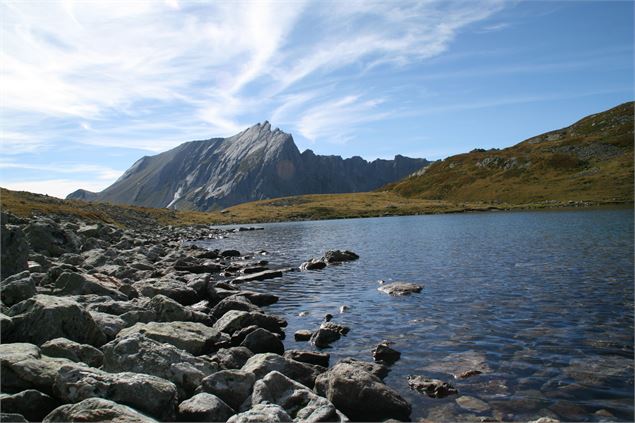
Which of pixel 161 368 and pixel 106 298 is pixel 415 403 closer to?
pixel 161 368

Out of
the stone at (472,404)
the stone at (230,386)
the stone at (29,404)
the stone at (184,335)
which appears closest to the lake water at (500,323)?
the stone at (472,404)

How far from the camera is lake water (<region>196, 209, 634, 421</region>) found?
520 inches

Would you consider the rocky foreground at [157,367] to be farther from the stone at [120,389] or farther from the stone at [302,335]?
the stone at [302,335]

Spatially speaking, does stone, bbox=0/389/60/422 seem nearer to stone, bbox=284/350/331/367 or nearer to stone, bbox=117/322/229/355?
stone, bbox=117/322/229/355

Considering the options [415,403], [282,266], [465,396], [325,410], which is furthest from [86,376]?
[282,266]

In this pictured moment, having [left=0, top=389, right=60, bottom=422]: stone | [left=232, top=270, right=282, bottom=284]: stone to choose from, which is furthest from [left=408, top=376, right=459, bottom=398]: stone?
[left=232, top=270, right=282, bottom=284]: stone

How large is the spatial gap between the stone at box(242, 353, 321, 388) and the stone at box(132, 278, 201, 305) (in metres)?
13.1

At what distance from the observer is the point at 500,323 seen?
20.7 m

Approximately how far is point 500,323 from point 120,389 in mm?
17130

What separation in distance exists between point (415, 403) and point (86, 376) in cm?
937

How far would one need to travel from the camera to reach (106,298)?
2089 centimetres

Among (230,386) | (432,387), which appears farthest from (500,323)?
(230,386)

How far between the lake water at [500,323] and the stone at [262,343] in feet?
5.17

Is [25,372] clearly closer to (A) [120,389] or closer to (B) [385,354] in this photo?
(A) [120,389]
